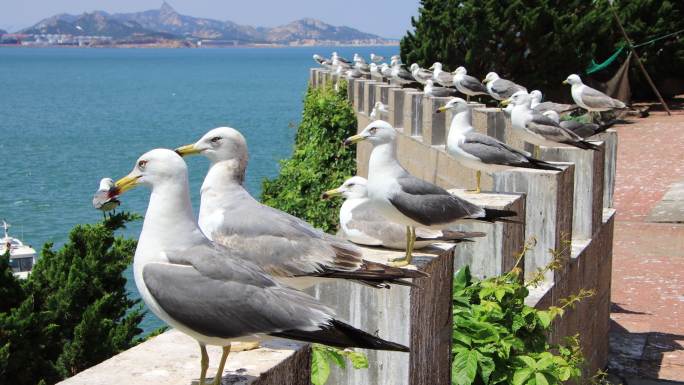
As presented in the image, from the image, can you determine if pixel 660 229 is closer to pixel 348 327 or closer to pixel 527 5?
pixel 348 327

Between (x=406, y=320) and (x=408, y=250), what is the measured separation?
25.8 inches

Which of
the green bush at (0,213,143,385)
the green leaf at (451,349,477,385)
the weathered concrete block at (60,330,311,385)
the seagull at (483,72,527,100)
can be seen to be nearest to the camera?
the weathered concrete block at (60,330,311,385)

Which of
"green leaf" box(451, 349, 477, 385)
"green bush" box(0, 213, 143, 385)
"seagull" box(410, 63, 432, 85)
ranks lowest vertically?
"green bush" box(0, 213, 143, 385)

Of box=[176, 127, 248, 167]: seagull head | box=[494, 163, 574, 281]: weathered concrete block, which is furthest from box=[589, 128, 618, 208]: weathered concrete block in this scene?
box=[176, 127, 248, 167]: seagull head

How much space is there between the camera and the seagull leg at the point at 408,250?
4539mm

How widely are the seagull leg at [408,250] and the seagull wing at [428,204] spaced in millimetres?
79

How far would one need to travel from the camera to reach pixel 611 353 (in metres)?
8.65

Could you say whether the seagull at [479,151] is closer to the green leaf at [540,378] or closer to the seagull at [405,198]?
the seagull at [405,198]

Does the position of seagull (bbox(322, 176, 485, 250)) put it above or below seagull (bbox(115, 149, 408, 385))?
below

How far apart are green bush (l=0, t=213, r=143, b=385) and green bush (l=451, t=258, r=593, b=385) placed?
104 inches

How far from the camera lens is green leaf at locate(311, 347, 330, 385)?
4.09 metres

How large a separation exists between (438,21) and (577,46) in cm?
356

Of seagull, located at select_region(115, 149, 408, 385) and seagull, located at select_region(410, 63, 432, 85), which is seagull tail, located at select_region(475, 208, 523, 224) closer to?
seagull, located at select_region(115, 149, 408, 385)

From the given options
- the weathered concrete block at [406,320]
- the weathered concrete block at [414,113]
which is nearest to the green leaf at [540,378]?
the weathered concrete block at [406,320]
